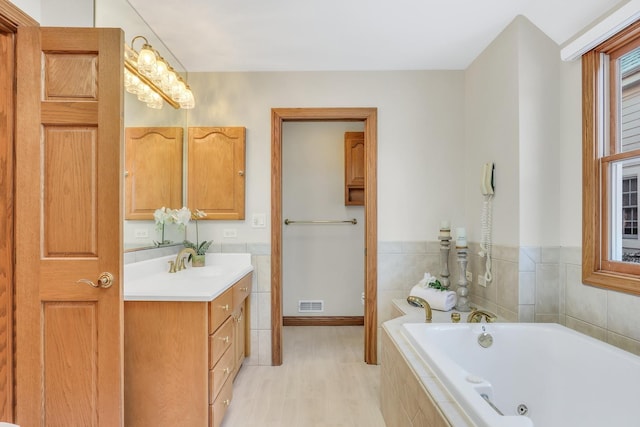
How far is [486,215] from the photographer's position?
2.43 m

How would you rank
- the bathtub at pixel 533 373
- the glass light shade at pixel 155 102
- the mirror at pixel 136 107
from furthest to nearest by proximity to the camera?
the glass light shade at pixel 155 102, the mirror at pixel 136 107, the bathtub at pixel 533 373

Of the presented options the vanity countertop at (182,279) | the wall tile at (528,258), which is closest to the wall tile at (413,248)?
the wall tile at (528,258)

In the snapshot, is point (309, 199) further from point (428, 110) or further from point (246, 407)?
point (246, 407)

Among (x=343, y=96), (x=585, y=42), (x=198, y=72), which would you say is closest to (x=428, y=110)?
(x=343, y=96)

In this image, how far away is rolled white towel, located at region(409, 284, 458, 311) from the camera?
240 cm

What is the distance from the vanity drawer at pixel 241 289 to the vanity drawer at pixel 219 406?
1.54 ft

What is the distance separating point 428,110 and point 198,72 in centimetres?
190

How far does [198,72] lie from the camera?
2838mm

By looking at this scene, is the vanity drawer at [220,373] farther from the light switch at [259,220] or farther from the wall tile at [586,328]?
the wall tile at [586,328]

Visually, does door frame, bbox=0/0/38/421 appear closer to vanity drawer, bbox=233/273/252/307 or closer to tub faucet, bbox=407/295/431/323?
vanity drawer, bbox=233/273/252/307

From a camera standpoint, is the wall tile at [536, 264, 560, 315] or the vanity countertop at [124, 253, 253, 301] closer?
the vanity countertop at [124, 253, 253, 301]

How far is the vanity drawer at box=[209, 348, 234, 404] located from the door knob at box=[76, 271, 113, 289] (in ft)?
2.04

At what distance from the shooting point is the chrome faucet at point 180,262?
2.38 meters

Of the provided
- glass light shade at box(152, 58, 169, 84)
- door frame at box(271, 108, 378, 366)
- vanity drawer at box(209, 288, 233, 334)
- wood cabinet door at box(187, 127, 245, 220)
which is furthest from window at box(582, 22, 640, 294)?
glass light shade at box(152, 58, 169, 84)
